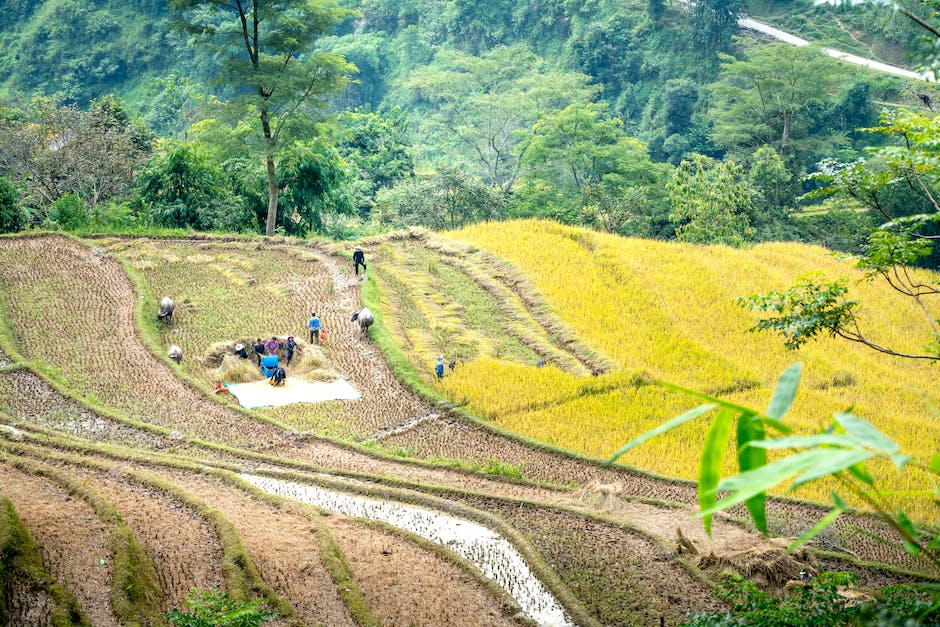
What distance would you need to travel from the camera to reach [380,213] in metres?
28.3

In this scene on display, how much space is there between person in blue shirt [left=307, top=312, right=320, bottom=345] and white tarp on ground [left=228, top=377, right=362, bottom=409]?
137 centimetres

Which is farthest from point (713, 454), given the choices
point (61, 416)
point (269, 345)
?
point (269, 345)

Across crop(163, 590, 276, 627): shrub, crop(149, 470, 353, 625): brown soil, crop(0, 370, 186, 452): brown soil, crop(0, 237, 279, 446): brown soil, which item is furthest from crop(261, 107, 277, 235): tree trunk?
crop(163, 590, 276, 627): shrub

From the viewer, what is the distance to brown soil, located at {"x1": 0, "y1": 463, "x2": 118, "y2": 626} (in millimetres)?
6422

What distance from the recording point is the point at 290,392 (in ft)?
43.4

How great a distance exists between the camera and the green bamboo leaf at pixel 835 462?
151 cm

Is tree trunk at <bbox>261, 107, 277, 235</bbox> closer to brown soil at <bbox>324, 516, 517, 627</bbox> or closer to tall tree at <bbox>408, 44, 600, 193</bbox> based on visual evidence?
tall tree at <bbox>408, 44, 600, 193</bbox>

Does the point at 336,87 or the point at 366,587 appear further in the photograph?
the point at 336,87

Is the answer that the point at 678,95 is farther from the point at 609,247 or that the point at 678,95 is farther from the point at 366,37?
the point at 366,37

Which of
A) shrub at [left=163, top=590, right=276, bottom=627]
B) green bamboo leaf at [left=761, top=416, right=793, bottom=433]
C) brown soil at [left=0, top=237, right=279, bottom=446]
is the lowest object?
brown soil at [left=0, top=237, right=279, bottom=446]

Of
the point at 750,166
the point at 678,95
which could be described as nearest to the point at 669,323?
the point at 750,166

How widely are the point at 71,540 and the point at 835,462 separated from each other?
7.13 metres

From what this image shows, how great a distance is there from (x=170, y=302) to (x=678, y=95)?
28.5 meters

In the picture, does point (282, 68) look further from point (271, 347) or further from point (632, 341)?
point (632, 341)
